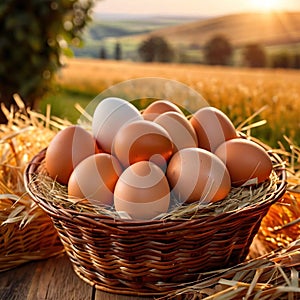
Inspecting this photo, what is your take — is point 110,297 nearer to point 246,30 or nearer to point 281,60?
point 246,30

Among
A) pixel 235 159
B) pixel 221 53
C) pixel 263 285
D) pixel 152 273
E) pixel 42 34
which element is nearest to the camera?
pixel 263 285

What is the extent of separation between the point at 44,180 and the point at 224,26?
3628mm

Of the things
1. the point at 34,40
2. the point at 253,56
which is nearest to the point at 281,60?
the point at 253,56

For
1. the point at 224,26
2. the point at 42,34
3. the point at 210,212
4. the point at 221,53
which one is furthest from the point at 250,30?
the point at 210,212

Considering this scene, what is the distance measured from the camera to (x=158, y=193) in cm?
114

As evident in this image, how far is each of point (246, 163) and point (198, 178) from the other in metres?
0.14

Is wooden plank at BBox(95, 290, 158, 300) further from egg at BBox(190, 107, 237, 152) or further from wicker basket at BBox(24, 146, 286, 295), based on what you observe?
egg at BBox(190, 107, 237, 152)

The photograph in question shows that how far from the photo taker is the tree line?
5004 millimetres

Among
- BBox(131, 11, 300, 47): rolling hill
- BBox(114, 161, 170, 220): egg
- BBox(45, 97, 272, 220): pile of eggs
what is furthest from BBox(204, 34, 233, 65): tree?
BBox(114, 161, 170, 220): egg

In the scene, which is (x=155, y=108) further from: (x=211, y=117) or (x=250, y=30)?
(x=250, y=30)

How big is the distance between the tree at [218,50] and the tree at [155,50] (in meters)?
0.33

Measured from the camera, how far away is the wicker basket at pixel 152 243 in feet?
3.55

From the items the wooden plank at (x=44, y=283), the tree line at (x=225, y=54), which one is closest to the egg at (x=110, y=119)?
the wooden plank at (x=44, y=283)

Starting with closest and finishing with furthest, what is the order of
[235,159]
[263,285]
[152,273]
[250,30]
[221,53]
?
[263,285] → [152,273] → [235,159] → [250,30] → [221,53]
